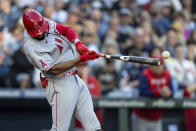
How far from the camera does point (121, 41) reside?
8.70 m

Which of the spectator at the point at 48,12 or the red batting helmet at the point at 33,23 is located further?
the spectator at the point at 48,12

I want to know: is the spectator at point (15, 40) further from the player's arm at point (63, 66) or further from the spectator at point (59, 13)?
the player's arm at point (63, 66)

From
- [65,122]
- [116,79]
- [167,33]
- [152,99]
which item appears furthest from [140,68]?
[65,122]

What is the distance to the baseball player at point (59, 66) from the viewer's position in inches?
182

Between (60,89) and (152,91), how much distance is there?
86.8 inches

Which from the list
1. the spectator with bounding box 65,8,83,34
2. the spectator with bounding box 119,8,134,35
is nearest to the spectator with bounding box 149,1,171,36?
the spectator with bounding box 119,8,134,35

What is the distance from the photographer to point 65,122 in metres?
4.80

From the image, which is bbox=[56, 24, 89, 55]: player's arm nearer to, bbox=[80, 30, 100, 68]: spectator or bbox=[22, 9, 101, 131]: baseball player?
bbox=[22, 9, 101, 131]: baseball player

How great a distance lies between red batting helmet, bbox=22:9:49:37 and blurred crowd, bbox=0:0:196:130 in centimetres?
171

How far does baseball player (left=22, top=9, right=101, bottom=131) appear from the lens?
462cm

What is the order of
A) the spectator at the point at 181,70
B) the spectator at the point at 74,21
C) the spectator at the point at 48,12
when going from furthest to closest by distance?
the spectator at the point at 48,12 → the spectator at the point at 74,21 → the spectator at the point at 181,70

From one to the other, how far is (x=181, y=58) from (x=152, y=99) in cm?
161

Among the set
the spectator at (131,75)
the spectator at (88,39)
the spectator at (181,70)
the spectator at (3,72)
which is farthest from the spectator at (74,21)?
the spectator at (181,70)

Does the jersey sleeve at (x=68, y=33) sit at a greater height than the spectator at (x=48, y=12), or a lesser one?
lesser
